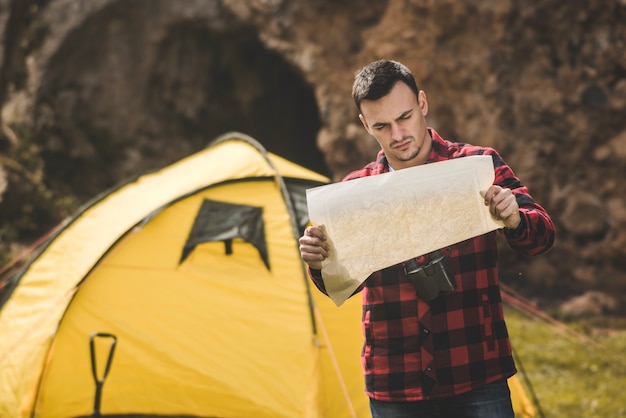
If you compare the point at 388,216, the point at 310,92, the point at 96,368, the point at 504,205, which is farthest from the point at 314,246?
the point at 310,92

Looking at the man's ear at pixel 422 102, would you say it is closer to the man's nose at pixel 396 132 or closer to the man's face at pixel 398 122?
the man's face at pixel 398 122

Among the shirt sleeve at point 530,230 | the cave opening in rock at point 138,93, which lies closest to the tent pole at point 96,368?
→ the shirt sleeve at point 530,230

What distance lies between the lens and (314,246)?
185cm

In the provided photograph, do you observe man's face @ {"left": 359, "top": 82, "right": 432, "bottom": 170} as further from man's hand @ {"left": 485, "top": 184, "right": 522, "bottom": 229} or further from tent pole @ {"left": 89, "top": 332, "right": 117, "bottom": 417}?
tent pole @ {"left": 89, "top": 332, "right": 117, "bottom": 417}

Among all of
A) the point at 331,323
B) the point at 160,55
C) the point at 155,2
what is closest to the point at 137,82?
the point at 160,55

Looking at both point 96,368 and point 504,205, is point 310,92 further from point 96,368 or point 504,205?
point 504,205

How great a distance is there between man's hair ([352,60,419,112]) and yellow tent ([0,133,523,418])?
221 centimetres

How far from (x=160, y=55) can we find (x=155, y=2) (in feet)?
2.76

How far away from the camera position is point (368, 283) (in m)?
1.99

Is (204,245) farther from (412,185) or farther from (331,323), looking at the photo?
(412,185)

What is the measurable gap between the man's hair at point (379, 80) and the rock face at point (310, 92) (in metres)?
3.92

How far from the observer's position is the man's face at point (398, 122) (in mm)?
1938

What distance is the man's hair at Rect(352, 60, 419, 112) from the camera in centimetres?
195

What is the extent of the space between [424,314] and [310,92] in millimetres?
10497
